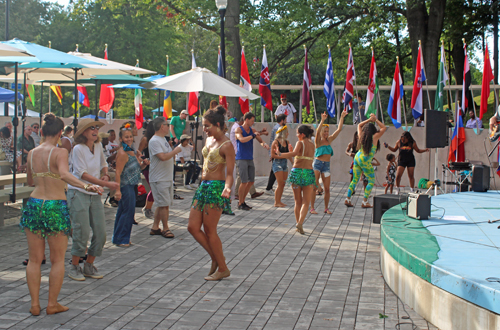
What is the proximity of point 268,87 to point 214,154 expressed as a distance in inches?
439

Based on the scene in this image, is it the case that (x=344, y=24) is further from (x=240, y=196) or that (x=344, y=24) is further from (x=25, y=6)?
(x=25, y=6)

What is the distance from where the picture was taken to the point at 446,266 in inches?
192

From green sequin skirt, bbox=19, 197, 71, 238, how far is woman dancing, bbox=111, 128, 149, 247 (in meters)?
2.45

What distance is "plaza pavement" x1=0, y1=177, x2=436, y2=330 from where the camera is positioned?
481 centimetres

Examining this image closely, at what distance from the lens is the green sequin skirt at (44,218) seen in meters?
4.84

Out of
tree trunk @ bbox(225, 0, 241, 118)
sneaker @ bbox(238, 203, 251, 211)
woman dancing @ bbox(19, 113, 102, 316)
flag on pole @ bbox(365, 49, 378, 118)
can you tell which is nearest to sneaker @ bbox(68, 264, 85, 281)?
woman dancing @ bbox(19, 113, 102, 316)

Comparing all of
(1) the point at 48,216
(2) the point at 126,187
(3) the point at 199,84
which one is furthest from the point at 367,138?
(1) the point at 48,216

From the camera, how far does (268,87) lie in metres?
16.9

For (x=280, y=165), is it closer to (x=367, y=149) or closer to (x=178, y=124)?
(x=367, y=149)

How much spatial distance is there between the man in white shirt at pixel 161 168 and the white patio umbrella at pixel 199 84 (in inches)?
88.9

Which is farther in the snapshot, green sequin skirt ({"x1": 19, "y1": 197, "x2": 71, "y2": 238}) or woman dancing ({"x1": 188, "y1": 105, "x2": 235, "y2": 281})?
woman dancing ({"x1": 188, "y1": 105, "x2": 235, "y2": 281})

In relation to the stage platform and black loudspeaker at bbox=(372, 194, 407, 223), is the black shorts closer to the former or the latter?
black loudspeaker at bbox=(372, 194, 407, 223)

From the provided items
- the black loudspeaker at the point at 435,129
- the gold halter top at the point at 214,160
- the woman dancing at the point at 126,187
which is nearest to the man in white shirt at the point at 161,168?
the woman dancing at the point at 126,187

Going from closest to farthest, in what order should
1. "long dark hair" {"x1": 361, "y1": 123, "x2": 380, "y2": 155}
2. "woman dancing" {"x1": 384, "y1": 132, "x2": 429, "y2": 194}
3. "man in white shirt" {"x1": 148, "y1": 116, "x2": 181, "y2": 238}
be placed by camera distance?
1. "man in white shirt" {"x1": 148, "y1": 116, "x2": 181, "y2": 238}
2. "long dark hair" {"x1": 361, "y1": 123, "x2": 380, "y2": 155}
3. "woman dancing" {"x1": 384, "y1": 132, "x2": 429, "y2": 194}
